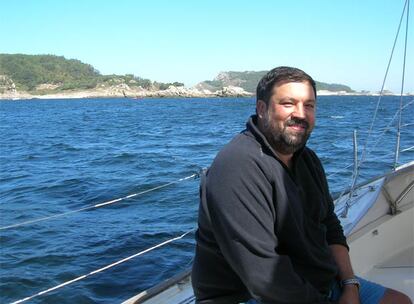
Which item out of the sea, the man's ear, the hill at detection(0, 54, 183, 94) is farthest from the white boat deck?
the hill at detection(0, 54, 183, 94)

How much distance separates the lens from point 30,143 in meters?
20.3

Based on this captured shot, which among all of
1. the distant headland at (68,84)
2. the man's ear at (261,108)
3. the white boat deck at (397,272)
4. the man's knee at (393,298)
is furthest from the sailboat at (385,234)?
the distant headland at (68,84)

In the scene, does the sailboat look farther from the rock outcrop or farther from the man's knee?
the rock outcrop

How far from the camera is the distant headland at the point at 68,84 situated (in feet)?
A: 503

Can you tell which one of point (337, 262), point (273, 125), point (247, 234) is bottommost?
point (337, 262)

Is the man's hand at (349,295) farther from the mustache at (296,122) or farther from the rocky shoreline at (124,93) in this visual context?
the rocky shoreline at (124,93)

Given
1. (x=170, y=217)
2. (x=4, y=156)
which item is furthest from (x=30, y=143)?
(x=170, y=217)

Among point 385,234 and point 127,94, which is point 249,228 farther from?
point 127,94

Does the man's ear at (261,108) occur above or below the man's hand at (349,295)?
above

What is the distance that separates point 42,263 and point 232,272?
14.2 feet

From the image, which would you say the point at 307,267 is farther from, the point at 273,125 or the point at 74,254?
the point at 74,254

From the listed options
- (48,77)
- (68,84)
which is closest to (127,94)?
(68,84)

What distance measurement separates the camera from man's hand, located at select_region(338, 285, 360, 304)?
78.2 inches

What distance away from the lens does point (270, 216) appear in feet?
5.50
